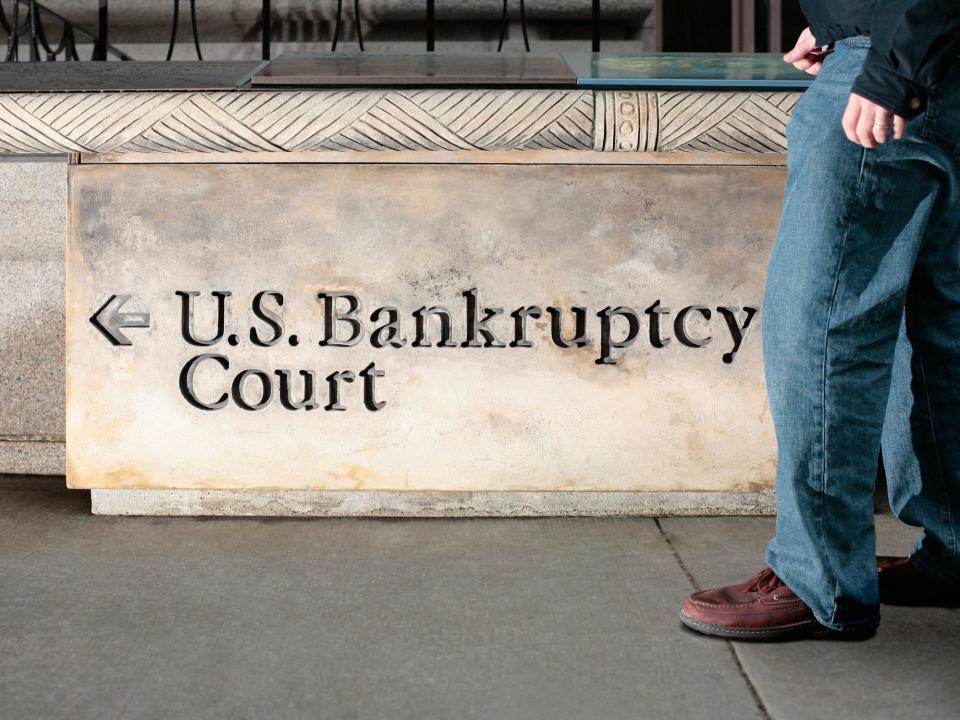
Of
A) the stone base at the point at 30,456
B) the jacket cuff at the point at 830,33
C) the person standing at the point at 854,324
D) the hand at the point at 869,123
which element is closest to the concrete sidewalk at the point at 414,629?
the person standing at the point at 854,324

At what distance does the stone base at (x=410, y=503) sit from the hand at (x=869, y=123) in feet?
3.73

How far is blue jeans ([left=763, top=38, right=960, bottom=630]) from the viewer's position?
1.46 m

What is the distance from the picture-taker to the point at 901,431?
1713mm

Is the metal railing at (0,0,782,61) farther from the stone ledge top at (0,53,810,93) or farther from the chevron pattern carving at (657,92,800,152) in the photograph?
the chevron pattern carving at (657,92,800,152)

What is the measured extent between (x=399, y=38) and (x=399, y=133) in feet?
9.99

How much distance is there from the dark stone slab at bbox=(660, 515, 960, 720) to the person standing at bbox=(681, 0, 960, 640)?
42 millimetres

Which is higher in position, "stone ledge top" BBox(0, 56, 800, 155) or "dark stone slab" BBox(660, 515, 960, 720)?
"stone ledge top" BBox(0, 56, 800, 155)

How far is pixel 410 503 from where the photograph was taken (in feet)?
7.70

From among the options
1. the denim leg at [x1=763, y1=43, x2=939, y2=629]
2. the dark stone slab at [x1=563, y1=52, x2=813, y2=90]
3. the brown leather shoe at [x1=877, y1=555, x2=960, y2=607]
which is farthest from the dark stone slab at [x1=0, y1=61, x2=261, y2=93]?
the brown leather shoe at [x1=877, y1=555, x2=960, y2=607]

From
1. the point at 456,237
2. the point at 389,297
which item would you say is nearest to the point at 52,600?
the point at 389,297

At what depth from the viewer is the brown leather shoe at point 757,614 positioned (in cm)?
162

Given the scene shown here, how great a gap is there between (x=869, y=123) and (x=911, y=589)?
86cm

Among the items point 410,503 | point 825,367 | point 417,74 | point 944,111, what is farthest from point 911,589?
point 417,74

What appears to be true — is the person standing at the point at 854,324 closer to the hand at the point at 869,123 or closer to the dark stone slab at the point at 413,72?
the hand at the point at 869,123
